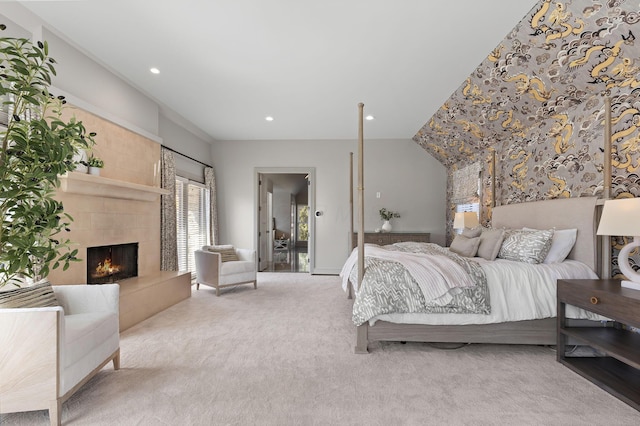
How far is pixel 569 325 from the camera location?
8.77 feet

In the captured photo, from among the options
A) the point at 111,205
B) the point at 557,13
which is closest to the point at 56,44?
the point at 111,205

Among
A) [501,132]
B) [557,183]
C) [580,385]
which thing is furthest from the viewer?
[501,132]

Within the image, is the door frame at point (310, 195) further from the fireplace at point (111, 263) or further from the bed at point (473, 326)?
the bed at point (473, 326)

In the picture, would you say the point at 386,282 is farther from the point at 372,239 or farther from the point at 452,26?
the point at 372,239

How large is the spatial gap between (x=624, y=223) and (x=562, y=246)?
0.99m

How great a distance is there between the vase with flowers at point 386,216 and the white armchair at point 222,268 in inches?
104

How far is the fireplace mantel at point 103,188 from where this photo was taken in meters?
2.78

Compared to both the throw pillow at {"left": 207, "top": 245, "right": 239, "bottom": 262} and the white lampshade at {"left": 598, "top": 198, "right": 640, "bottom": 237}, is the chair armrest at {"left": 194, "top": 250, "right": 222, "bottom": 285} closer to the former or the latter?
the throw pillow at {"left": 207, "top": 245, "right": 239, "bottom": 262}

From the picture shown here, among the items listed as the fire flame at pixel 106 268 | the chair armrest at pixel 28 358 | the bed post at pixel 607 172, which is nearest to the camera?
the chair armrest at pixel 28 358

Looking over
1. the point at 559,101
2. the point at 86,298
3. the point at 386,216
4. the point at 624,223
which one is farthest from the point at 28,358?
the point at 386,216

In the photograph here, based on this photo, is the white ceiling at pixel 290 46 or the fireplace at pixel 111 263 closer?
the white ceiling at pixel 290 46

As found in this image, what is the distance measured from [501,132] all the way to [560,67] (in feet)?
4.79

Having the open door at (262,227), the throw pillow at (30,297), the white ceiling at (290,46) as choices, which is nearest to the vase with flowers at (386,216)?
the white ceiling at (290,46)

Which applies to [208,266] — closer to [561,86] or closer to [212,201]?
[212,201]
